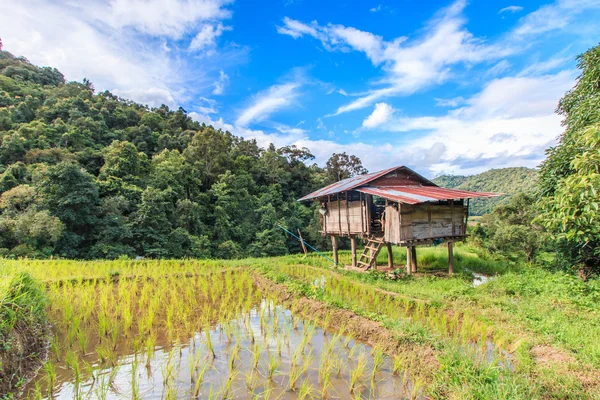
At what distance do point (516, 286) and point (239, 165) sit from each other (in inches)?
1206

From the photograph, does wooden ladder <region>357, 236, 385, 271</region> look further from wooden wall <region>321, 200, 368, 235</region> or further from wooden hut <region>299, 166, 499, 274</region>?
wooden wall <region>321, 200, 368, 235</region>

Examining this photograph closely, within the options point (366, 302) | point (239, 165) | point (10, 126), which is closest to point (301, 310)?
point (366, 302)

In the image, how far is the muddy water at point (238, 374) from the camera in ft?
12.0

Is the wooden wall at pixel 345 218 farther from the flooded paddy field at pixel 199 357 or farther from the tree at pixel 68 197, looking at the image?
the tree at pixel 68 197

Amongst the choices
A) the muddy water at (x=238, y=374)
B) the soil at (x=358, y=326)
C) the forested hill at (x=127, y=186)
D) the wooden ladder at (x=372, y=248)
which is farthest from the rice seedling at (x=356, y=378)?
the forested hill at (x=127, y=186)

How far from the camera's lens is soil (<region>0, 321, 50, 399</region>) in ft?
11.8

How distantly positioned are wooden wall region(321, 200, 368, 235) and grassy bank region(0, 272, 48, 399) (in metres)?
10.5

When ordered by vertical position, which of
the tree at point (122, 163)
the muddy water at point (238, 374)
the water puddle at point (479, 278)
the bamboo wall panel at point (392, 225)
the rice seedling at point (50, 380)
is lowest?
the water puddle at point (479, 278)

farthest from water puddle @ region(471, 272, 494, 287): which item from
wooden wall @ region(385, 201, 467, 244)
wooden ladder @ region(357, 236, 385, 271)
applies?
wooden ladder @ region(357, 236, 385, 271)

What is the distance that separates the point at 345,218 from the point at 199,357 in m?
10.1

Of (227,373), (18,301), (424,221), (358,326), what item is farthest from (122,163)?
(358,326)

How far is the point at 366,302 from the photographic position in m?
7.41

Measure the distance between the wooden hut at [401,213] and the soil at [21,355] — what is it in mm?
9407

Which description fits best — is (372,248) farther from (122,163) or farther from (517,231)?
(122,163)
